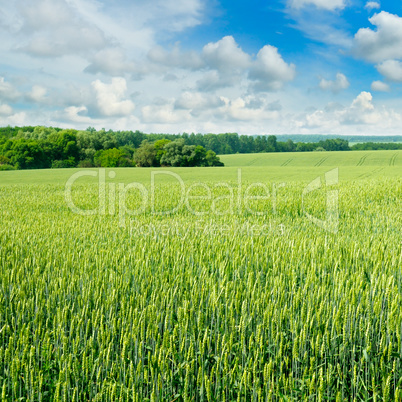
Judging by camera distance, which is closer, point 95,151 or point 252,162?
point 252,162

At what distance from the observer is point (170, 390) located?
241cm

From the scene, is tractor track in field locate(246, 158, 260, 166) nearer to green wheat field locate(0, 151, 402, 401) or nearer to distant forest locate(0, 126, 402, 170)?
distant forest locate(0, 126, 402, 170)

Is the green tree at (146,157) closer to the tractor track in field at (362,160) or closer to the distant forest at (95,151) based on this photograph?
the distant forest at (95,151)

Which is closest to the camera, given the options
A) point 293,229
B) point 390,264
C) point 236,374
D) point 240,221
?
point 236,374

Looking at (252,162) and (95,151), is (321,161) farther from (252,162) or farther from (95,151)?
(95,151)

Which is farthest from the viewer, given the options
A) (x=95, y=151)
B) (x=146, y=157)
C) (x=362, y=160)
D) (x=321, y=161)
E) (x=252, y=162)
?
(x=95, y=151)

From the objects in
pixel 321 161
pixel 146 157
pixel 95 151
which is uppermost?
pixel 95 151

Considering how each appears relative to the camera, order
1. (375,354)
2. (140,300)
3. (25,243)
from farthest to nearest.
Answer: (25,243)
(140,300)
(375,354)

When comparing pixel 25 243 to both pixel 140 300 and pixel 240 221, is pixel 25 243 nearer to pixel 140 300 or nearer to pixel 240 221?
pixel 140 300

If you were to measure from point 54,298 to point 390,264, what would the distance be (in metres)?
3.77

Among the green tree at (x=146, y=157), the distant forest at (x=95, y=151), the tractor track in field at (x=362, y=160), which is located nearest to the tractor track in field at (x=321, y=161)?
the tractor track in field at (x=362, y=160)

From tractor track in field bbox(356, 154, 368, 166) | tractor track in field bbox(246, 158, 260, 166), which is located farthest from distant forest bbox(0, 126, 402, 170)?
tractor track in field bbox(356, 154, 368, 166)

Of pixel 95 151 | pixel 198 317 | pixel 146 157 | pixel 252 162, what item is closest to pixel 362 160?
pixel 252 162

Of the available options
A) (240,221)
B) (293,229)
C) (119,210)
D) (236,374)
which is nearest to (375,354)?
(236,374)
